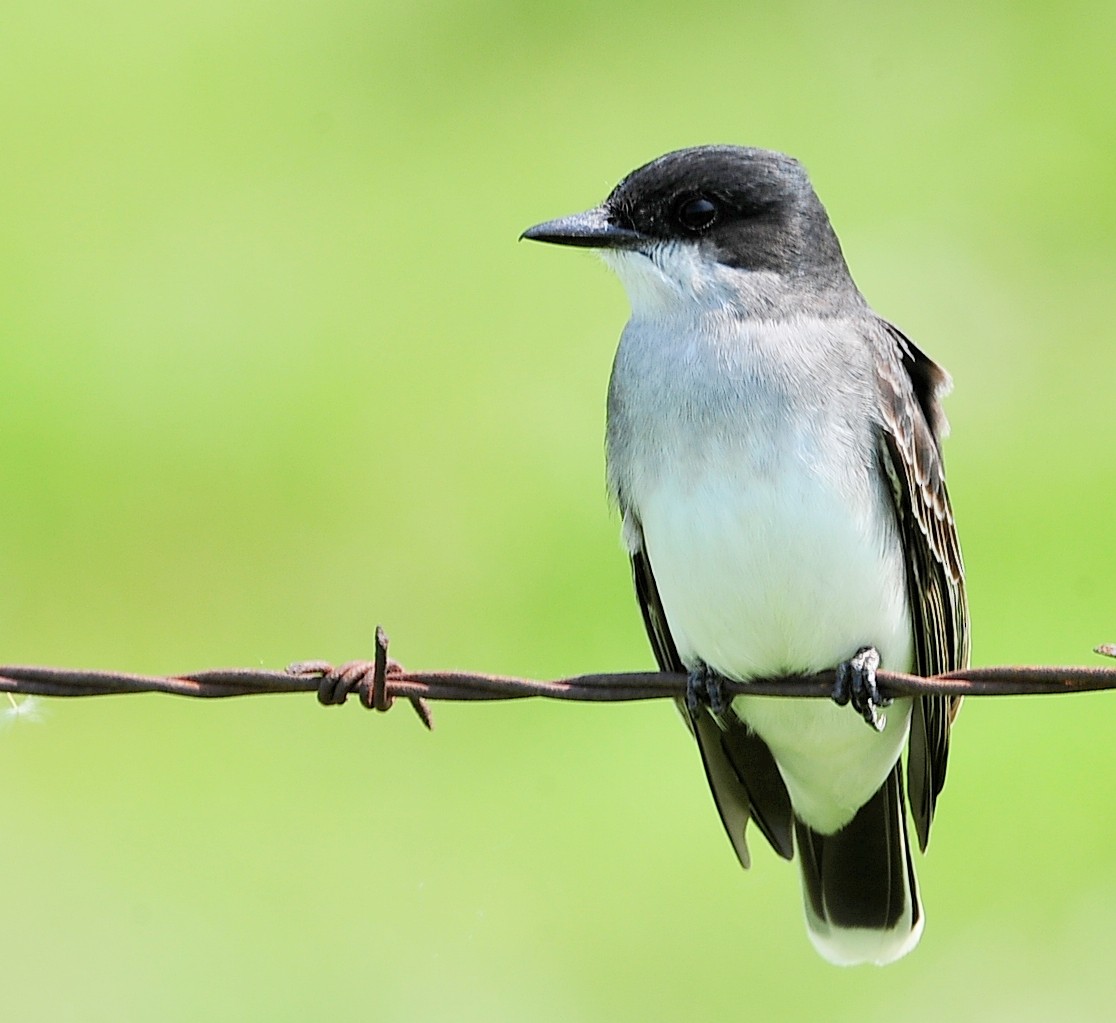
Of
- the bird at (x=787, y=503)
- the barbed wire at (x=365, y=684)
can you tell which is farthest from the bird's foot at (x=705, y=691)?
the barbed wire at (x=365, y=684)

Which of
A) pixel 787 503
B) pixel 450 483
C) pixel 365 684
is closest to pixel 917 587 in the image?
pixel 787 503

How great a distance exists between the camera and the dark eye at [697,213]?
6.42 m

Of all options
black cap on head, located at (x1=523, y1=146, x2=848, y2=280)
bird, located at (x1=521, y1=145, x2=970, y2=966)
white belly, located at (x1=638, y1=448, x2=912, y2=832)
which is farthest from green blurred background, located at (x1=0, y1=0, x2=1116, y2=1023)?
black cap on head, located at (x1=523, y1=146, x2=848, y2=280)

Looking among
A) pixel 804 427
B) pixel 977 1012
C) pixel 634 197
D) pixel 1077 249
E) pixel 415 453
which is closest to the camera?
pixel 804 427

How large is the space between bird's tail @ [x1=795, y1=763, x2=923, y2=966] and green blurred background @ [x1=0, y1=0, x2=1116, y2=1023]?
1726 millimetres

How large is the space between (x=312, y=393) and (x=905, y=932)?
22.2ft

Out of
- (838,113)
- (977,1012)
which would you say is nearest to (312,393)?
(838,113)

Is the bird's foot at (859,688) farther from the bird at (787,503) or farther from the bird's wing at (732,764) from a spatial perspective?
the bird's wing at (732,764)

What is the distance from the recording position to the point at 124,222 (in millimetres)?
14242

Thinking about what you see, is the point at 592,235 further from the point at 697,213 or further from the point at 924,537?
the point at 924,537

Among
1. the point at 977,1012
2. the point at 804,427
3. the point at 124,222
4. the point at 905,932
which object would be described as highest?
the point at 124,222

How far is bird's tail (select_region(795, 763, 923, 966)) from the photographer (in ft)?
22.0

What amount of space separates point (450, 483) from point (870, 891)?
5555 mm

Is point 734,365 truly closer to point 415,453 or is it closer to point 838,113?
point 415,453
